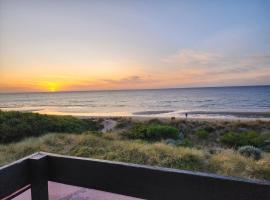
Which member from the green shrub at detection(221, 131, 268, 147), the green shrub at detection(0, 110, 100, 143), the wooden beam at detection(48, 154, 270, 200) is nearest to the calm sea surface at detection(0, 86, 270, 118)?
the green shrub at detection(221, 131, 268, 147)

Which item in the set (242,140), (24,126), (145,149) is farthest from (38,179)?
(242,140)

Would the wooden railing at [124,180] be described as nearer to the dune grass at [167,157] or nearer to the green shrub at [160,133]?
the dune grass at [167,157]

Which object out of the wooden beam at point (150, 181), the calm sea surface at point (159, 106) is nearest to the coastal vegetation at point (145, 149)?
the wooden beam at point (150, 181)

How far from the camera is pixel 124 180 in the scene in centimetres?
98

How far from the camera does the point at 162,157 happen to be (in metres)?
5.63

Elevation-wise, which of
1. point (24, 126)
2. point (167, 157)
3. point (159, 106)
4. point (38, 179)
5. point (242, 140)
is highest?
point (38, 179)

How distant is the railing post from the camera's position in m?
1.09

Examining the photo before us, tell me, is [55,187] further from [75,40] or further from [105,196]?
[75,40]

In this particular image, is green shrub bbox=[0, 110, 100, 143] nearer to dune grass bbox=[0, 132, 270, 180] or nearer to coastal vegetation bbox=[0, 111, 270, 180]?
coastal vegetation bbox=[0, 111, 270, 180]

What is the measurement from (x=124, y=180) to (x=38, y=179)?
15.3 inches

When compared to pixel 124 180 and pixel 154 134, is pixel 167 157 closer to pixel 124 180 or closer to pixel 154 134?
pixel 124 180

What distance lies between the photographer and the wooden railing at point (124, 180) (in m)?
0.83

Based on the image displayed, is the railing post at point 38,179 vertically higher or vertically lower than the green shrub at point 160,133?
higher

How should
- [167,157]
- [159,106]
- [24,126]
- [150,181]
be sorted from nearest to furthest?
1. [150,181]
2. [167,157]
3. [24,126]
4. [159,106]
